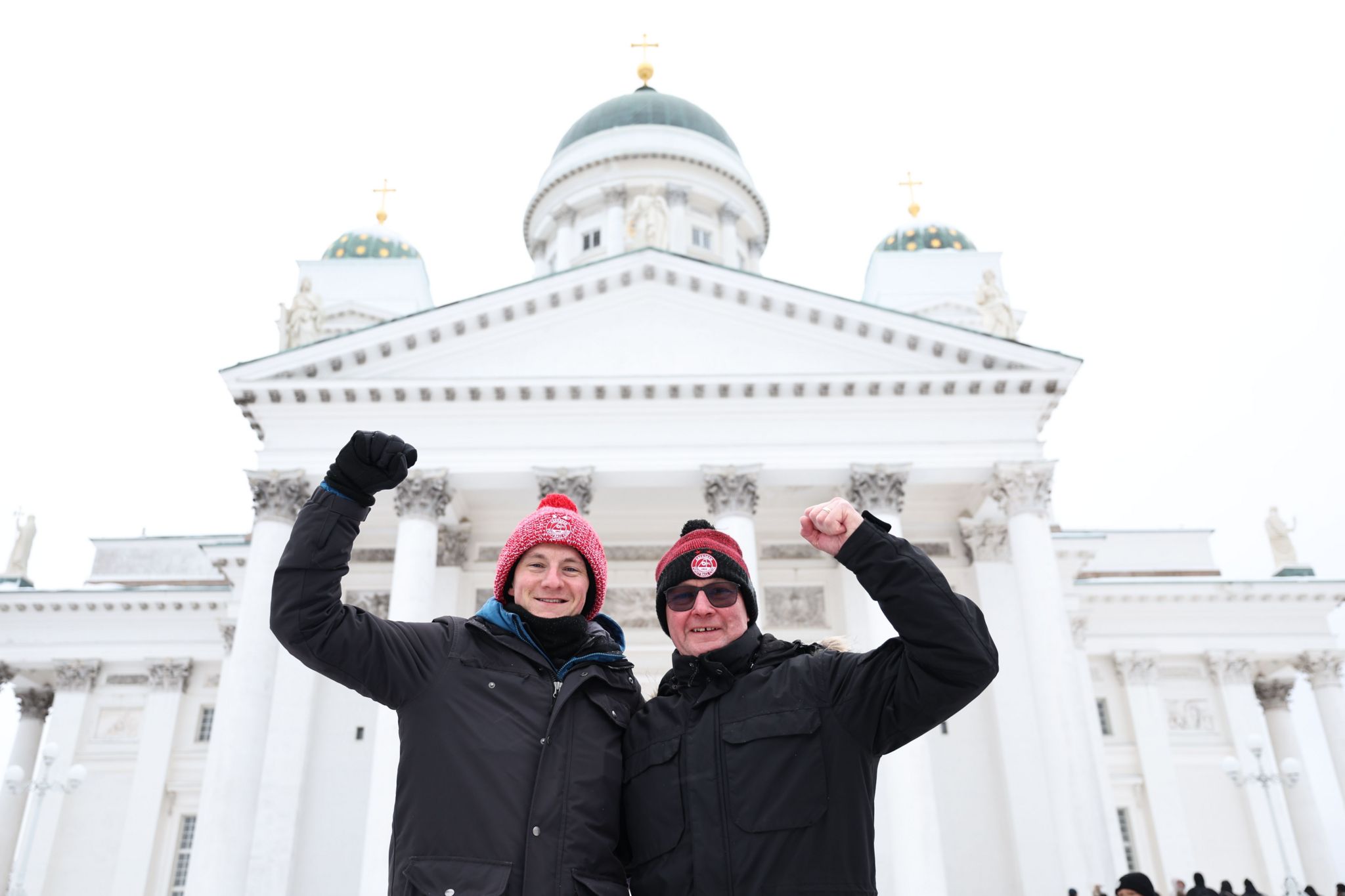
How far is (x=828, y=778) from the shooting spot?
278 cm

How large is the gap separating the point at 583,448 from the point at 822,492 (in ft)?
16.1

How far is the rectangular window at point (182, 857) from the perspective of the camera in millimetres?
23969

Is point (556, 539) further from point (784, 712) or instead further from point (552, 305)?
point (552, 305)

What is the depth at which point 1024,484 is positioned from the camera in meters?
17.3

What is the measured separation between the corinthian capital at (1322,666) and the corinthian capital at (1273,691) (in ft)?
4.61

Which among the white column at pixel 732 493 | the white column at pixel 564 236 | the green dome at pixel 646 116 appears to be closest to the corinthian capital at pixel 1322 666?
the white column at pixel 732 493

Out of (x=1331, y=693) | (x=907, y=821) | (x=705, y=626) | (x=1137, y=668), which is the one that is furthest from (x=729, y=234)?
(x=705, y=626)

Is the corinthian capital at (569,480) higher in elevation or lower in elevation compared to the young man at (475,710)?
higher

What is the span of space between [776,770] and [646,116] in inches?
1439

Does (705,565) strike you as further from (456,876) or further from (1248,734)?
(1248,734)

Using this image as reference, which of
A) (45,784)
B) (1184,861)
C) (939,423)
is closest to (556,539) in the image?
(939,423)

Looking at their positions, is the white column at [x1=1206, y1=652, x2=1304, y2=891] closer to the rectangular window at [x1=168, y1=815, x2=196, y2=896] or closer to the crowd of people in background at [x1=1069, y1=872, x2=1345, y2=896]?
the crowd of people in background at [x1=1069, y1=872, x2=1345, y2=896]

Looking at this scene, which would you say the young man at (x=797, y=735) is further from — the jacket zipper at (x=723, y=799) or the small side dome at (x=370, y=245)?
the small side dome at (x=370, y=245)

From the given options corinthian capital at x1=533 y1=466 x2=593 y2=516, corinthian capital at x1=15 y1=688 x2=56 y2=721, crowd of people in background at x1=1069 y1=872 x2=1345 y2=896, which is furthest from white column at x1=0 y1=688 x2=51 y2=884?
crowd of people in background at x1=1069 y1=872 x2=1345 y2=896
